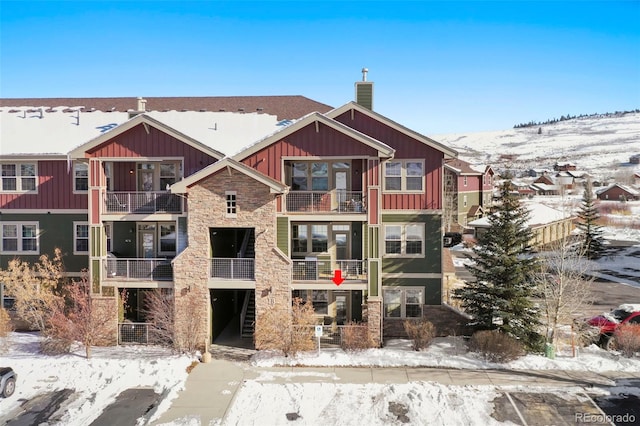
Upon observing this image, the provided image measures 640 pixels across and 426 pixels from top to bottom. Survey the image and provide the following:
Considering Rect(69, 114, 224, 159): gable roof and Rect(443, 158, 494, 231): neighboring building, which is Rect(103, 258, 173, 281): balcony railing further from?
Rect(443, 158, 494, 231): neighboring building

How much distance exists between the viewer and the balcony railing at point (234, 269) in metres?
20.7

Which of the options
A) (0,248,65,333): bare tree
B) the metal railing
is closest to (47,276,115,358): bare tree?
the metal railing

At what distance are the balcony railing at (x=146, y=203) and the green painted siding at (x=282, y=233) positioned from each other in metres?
4.43

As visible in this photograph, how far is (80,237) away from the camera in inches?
927

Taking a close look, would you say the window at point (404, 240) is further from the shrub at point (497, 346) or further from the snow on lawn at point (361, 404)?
the snow on lawn at point (361, 404)

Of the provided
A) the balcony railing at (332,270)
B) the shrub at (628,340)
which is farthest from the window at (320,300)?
the shrub at (628,340)

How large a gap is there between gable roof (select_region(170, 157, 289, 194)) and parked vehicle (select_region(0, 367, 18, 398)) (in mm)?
8559

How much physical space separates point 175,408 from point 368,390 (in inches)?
251

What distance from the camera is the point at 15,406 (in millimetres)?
15648

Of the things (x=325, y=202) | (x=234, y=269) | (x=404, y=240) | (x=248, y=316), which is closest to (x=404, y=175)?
(x=404, y=240)

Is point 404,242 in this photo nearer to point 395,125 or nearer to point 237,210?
point 395,125

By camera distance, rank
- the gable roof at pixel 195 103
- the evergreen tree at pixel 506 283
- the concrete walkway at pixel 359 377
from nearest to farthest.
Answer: the concrete walkway at pixel 359 377, the evergreen tree at pixel 506 283, the gable roof at pixel 195 103

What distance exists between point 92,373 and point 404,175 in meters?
15.4

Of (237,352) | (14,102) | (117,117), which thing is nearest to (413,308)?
Result: (237,352)
